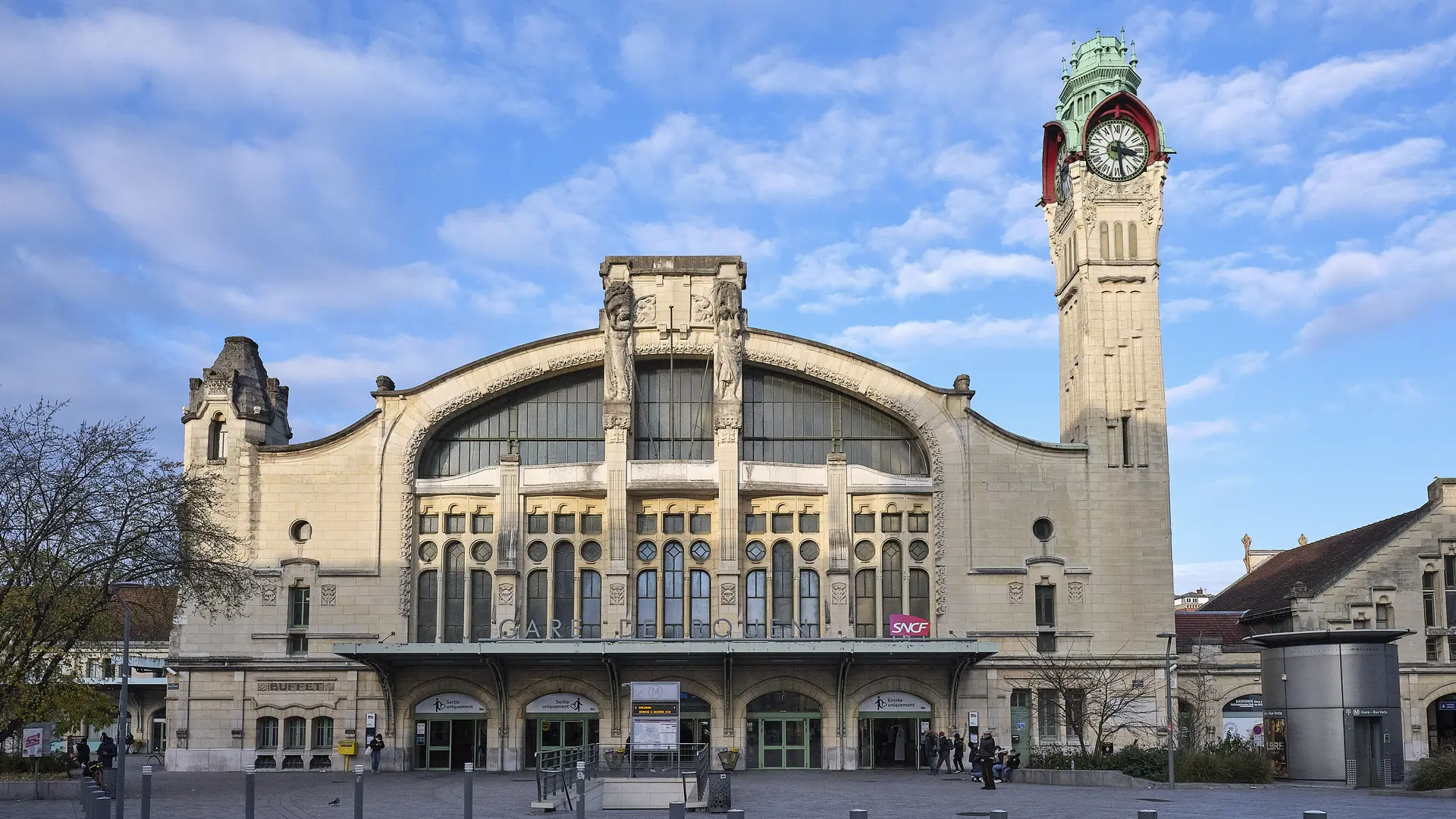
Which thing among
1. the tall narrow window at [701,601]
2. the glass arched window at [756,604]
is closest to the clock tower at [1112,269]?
the glass arched window at [756,604]

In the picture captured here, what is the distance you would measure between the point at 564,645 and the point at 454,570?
6.82 m

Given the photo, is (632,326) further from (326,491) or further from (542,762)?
(542,762)

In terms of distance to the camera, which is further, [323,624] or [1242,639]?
[1242,639]

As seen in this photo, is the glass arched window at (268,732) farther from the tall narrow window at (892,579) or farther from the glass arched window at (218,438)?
the tall narrow window at (892,579)

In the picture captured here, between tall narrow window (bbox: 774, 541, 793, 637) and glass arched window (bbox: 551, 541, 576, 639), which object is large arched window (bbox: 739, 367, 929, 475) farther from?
glass arched window (bbox: 551, 541, 576, 639)

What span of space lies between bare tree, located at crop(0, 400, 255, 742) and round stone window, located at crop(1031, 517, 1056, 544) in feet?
93.4

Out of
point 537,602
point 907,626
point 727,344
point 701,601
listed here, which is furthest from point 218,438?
point 907,626

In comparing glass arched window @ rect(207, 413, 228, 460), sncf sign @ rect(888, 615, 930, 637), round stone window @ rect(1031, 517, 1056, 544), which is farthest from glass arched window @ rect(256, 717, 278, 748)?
round stone window @ rect(1031, 517, 1056, 544)

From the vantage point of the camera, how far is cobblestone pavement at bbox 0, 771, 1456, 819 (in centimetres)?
2978

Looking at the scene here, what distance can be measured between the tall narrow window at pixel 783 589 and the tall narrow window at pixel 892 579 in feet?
11.1

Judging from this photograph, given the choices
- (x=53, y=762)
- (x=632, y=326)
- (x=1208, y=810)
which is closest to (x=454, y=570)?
(x=632, y=326)

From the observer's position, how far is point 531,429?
183 feet

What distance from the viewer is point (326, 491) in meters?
54.0

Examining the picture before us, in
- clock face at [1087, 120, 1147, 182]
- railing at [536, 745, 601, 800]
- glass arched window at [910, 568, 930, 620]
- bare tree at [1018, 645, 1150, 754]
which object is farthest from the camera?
clock face at [1087, 120, 1147, 182]
